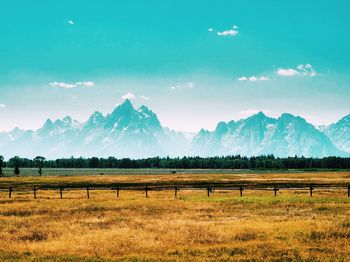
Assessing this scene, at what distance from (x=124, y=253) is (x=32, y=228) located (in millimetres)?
10849

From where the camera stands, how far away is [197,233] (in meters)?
27.5

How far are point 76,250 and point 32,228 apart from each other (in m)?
8.67

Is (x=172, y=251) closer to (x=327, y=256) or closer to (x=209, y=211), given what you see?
(x=327, y=256)

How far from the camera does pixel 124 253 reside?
22.1 m

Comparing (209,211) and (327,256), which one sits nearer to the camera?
(327,256)

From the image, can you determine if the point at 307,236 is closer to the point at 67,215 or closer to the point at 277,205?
the point at 277,205

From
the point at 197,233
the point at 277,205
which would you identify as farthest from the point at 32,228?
the point at 277,205

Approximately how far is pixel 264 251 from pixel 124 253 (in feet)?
23.6

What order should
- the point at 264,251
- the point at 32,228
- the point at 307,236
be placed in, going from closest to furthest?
1. the point at 264,251
2. the point at 307,236
3. the point at 32,228

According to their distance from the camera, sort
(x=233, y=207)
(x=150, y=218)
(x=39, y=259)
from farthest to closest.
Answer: (x=233, y=207) < (x=150, y=218) < (x=39, y=259)

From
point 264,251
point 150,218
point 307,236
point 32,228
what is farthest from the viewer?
point 150,218

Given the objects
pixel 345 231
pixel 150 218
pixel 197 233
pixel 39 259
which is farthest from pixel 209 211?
pixel 39 259

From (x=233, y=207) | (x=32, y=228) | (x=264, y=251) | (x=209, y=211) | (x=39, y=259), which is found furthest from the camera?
(x=233, y=207)

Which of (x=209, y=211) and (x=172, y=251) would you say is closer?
(x=172, y=251)
